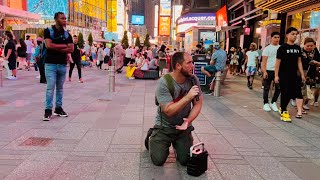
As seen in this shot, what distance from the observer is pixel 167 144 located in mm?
4141

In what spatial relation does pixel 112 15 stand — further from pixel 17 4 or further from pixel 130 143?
pixel 130 143

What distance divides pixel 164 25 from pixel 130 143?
104347 millimetres

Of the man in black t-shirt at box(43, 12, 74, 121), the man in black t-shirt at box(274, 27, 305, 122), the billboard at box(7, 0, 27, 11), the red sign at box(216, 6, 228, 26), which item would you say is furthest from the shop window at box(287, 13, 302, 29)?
the billboard at box(7, 0, 27, 11)

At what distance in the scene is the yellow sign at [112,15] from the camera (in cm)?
11184

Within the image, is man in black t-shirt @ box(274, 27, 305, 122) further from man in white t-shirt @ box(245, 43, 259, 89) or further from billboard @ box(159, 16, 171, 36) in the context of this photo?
billboard @ box(159, 16, 171, 36)

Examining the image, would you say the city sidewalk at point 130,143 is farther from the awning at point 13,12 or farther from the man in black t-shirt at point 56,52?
the awning at point 13,12

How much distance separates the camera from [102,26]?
100 meters

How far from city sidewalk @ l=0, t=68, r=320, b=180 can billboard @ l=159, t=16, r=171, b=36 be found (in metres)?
99.8

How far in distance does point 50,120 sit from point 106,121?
1.02m

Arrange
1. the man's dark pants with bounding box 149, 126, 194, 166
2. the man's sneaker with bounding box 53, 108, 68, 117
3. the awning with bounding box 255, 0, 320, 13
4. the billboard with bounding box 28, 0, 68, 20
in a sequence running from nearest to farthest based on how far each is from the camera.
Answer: the man's dark pants with bounding box 149, 126, 194, 166
the man's sneaker with bounding box 53, 108, 68, 117
the awning with bounding box 255, 0, 320, 13
the billboard with bounding box 28, 0, 68, 20

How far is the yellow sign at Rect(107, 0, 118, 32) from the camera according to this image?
367 ft

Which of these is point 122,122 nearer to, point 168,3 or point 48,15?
point 48,15

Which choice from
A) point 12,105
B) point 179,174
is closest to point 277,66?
point 179,174

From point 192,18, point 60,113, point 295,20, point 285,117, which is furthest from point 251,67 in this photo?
point 192,18
